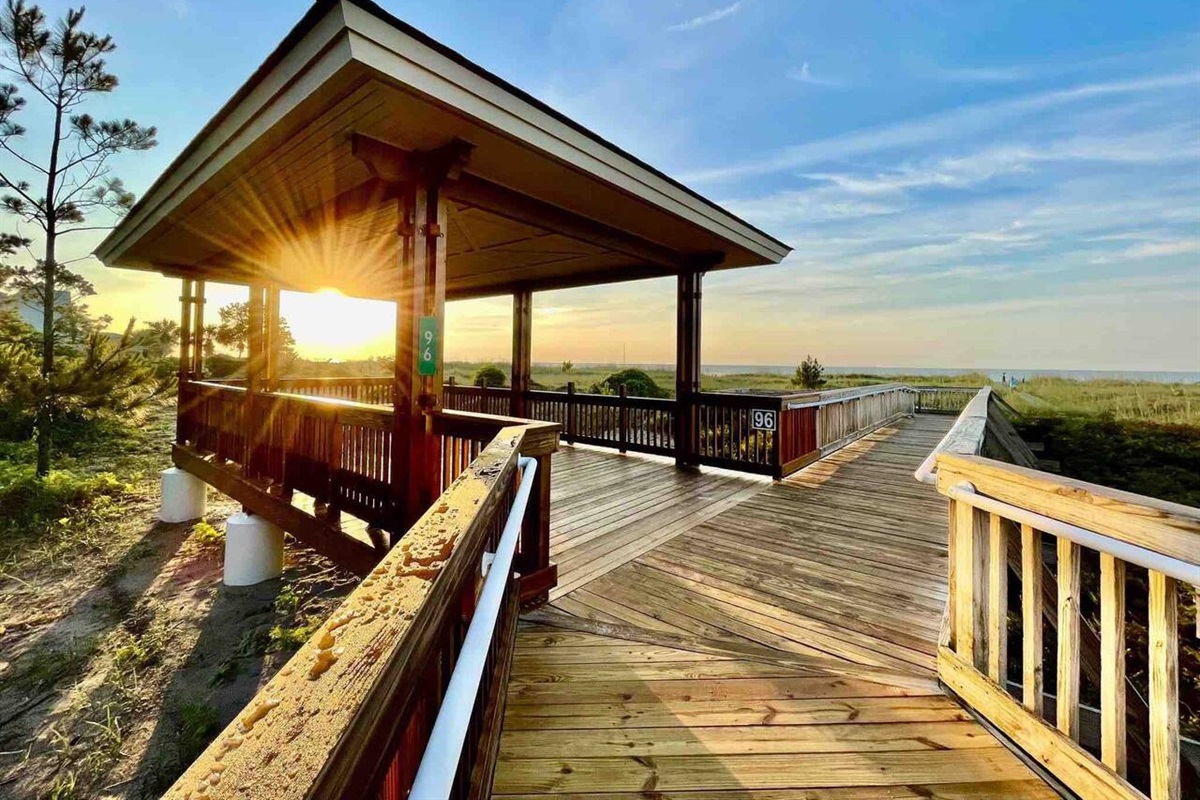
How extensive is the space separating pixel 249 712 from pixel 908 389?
16.0 m

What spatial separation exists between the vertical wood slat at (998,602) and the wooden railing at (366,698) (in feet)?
5.68

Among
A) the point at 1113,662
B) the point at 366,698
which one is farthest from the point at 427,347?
the point at 1113,662

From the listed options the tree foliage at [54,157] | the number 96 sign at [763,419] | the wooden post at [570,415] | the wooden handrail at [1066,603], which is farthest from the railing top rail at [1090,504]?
the tree foliage at [54,157]

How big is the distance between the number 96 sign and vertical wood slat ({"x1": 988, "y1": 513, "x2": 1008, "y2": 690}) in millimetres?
3932

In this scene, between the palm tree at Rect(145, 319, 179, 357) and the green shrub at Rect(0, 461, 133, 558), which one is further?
the palm tree at Rect(145, 319, 179, 357)

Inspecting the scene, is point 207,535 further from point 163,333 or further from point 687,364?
point 687,364

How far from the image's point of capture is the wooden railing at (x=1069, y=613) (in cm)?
117

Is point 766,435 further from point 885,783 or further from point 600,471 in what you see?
point 885,783

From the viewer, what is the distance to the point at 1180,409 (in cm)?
1235

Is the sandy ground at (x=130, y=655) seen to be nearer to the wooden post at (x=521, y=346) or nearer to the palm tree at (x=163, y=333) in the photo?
the palm tree at (x=163, y=333)

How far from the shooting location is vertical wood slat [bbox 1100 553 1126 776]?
4.27 feet

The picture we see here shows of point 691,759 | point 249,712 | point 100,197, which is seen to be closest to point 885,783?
point 691,759

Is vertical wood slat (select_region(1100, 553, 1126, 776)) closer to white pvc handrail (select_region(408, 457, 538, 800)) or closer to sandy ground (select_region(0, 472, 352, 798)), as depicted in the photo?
white pvc handrail (select_region(408, 457, 538, 800))

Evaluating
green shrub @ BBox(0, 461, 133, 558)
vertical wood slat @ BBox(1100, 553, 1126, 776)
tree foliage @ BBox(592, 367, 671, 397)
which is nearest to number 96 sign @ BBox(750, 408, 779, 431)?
vertical wood slat @ BBox(1100, 553, 1126, 776)
